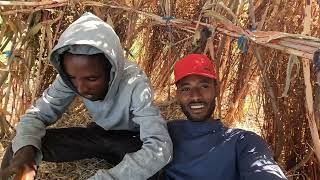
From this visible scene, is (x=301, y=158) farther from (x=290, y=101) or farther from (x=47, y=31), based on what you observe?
(x=47, y=31)

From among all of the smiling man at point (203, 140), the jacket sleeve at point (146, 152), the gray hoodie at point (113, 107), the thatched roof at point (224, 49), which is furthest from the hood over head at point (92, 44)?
the thatched roof at point (224, 49)

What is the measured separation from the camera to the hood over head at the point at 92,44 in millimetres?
1472

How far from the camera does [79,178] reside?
6.00ft

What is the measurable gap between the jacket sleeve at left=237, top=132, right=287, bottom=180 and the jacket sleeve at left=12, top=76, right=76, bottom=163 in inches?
23.9

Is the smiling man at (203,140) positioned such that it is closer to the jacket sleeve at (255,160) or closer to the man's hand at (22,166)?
the jacket sleeve at (255,160)

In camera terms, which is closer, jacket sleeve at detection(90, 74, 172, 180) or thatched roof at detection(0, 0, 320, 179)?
jacket sleeve at detection(90, 74, 172, 180)

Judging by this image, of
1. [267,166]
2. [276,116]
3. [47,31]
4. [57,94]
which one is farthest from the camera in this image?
[47,31]

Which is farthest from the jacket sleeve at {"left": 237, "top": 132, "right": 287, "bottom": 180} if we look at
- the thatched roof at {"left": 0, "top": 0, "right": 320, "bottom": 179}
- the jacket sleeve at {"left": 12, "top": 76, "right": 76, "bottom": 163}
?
the jacket sleeve at {"left": 12, "top": 76, "right": 76, "bottom": 163}

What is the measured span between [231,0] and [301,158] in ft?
2.15

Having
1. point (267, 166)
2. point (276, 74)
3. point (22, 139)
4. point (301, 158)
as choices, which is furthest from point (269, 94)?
point (22, 139)

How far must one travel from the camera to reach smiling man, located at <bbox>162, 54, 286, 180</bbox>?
62.2 inches

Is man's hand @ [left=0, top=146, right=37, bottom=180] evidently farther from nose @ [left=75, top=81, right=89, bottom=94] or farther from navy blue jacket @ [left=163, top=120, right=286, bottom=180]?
navy blue jacket @ [left=163, top=120, right=286, bottom=180]

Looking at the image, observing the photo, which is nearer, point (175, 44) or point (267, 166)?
point (267, 166)

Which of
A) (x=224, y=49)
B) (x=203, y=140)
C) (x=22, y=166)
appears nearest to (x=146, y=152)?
(x=203, y=140)
